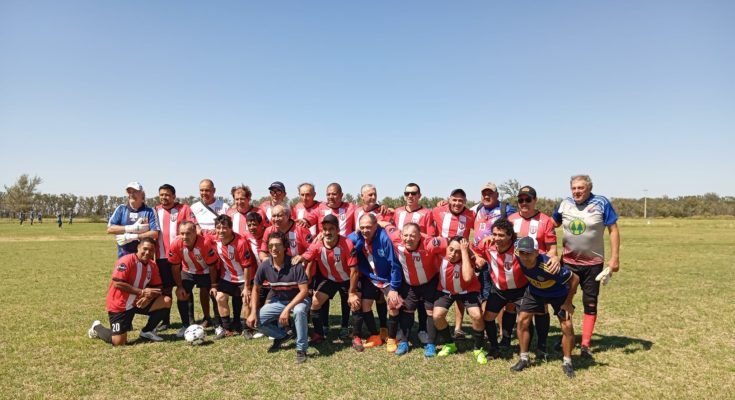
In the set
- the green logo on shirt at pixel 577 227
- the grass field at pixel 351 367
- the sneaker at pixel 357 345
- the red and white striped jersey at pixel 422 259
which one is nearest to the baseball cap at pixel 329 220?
the red and white striped jersey at pixel 422 259

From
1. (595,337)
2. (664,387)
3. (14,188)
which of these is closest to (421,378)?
(664,387)

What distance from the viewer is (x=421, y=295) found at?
5.92m

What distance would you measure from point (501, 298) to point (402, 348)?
1495 mm

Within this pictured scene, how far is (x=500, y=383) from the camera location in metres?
4.62

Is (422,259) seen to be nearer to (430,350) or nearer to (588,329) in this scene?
(430,350)

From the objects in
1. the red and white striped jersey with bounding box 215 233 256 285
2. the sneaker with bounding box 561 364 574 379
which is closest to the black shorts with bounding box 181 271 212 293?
the red and white striped jersey with bounding box 215 233 256 285

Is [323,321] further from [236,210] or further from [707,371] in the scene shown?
[707,371]

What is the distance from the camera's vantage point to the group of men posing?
5434mm

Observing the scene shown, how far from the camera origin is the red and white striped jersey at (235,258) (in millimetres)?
6430

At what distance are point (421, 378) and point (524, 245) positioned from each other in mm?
1952

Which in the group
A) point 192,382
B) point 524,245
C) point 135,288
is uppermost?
point 524,245

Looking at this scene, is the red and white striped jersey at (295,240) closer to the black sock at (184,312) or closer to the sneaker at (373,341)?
the black sock at (184,312)

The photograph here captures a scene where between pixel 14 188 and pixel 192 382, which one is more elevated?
pixel 14 188

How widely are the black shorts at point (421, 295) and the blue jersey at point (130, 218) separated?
4222 mm
